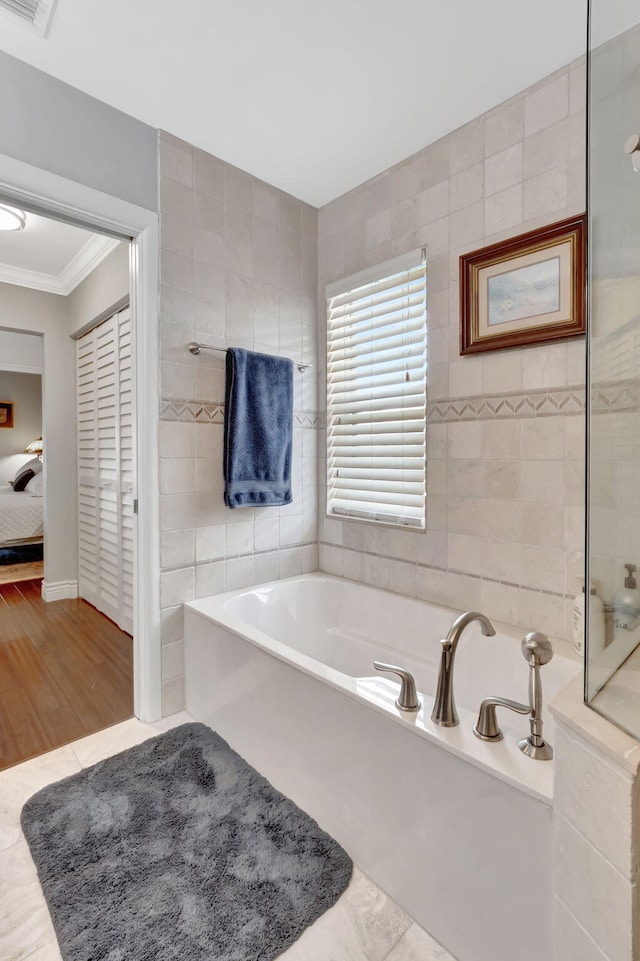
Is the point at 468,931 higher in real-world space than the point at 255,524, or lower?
lower

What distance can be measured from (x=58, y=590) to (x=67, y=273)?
94.2 inches

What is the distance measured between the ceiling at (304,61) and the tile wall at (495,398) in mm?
160

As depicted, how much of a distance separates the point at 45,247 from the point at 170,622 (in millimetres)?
2604

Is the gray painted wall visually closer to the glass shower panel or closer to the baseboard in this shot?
the glass shower panel

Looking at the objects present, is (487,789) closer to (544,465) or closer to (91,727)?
(544,465)

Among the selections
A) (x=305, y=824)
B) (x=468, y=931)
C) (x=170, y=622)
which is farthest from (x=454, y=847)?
(x=170, y=622)

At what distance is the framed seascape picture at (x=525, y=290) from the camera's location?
1588mm

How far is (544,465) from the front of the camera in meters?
1.69

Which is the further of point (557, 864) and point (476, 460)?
point (476, 460)

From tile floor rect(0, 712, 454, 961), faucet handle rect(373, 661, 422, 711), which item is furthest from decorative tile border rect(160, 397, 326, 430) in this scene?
tile floor rect(0, 712, 454, 961)

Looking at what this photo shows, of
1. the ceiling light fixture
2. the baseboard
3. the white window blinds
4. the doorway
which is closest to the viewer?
the white window blinds

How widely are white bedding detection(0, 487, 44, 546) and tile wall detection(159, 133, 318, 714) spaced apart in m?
3.42

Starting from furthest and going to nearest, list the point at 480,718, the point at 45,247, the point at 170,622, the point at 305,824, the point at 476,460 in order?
the point at 45,247
the point at 170,622
the point at 476,460
the point at 305,824
the point at 480,718

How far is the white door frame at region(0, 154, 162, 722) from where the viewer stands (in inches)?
72.0
